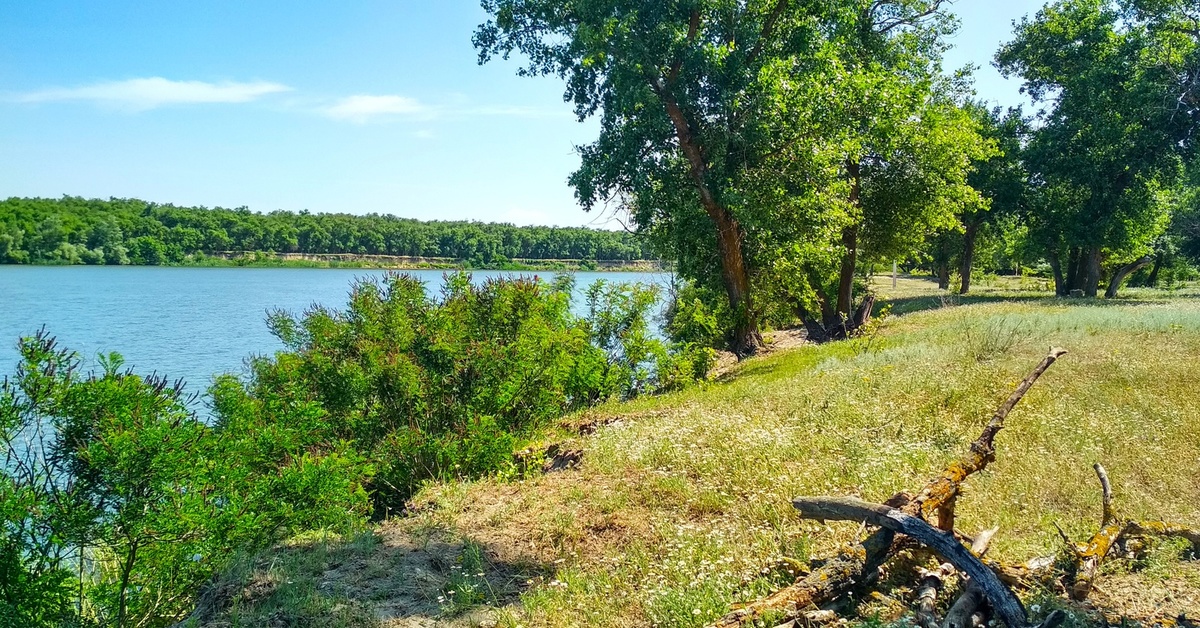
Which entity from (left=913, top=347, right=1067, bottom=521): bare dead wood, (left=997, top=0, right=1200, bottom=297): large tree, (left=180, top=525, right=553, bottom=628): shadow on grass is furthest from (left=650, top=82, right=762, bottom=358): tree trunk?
(left=997, top=0, right=1200, bottom=297): large tree

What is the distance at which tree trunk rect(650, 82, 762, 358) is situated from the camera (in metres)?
19.0

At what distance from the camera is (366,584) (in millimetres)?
6195

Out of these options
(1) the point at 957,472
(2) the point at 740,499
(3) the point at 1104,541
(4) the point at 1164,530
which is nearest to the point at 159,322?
(2) the point at 740,499

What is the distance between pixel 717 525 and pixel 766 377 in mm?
8793

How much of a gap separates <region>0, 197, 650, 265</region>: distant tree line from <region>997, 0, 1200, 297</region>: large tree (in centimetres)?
8205

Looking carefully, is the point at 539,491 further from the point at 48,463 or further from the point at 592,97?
the point at 592,97

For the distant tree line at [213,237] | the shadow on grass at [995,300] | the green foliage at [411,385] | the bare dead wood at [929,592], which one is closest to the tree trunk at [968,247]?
the shadow on grass at [995,300]

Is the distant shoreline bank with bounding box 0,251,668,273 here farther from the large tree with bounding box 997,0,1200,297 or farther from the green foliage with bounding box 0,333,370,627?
the green foliage with bounding box 0,333,370,627

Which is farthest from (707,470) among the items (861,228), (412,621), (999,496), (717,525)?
(861,228)

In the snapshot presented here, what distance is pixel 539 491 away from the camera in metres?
8.67

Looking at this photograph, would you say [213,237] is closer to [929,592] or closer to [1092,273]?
[1092,273]

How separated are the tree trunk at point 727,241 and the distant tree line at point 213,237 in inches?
3607

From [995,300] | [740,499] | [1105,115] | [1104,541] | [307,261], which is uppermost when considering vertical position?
[1105,115]

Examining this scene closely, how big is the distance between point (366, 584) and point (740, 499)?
369cm
